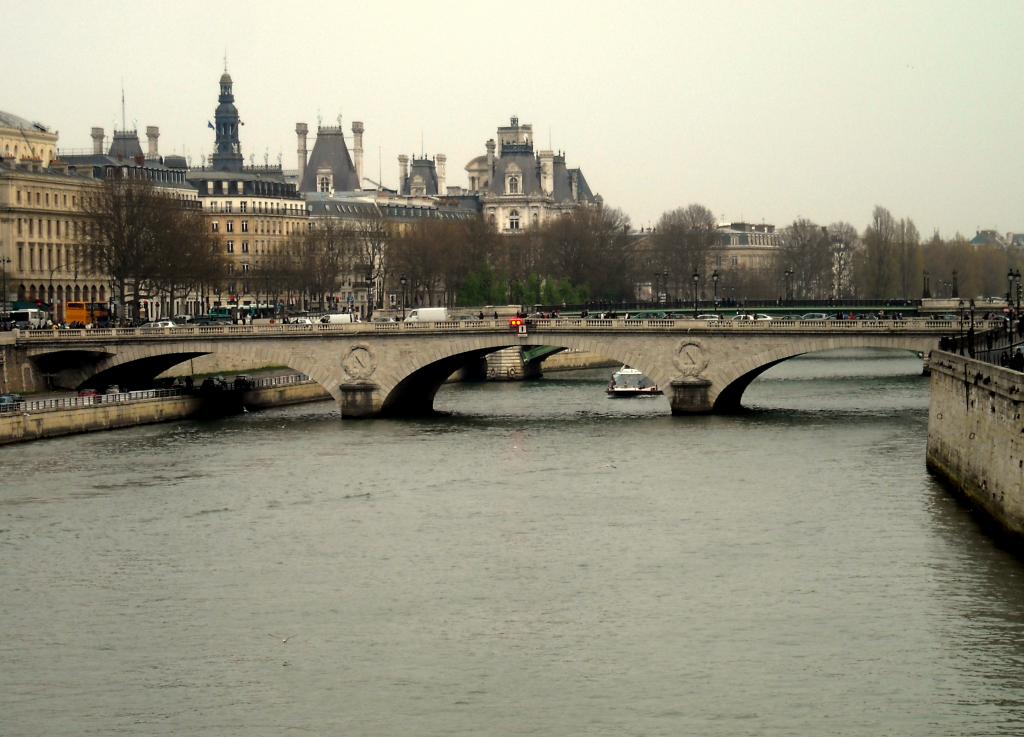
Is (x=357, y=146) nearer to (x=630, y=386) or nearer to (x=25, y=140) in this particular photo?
(x=25, y=140)

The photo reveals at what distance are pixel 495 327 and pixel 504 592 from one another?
35682 millimetres

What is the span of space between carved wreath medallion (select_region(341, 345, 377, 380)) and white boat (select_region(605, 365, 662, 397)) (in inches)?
493

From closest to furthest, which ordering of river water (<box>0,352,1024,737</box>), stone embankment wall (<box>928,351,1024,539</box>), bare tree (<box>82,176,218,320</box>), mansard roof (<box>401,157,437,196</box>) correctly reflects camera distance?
river water (<box>0,352,1024,737</box>) → stone embankment wall (<box>928,351,1024,539</box>) → bare tree (<box>82,176,218,320</box>) → mansard roof (<box>401,157,437,196</box>)

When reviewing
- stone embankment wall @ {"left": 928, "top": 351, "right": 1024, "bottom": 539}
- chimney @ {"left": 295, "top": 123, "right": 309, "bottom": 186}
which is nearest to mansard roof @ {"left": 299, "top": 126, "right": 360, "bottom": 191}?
chimney @ {"left": 295, "top": 123, "right": 309, "bottom": 186}

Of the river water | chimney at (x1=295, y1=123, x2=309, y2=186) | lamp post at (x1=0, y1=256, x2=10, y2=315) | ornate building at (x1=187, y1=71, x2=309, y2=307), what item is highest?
chimney at (x1=295, y1=123, x2=309, y2=186)

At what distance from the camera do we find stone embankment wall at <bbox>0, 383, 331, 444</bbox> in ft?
203

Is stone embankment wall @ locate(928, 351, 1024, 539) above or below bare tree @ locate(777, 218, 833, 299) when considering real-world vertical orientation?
below

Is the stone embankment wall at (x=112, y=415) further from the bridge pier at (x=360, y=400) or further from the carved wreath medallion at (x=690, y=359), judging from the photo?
the carved wreath medallion at (x=690, y=359)

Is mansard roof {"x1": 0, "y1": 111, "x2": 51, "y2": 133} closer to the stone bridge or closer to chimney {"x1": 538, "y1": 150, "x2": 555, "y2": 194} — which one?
the stone bridge

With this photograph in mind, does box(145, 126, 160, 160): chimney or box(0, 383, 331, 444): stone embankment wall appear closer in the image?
box(0, 383, 331, 444): stone embankment wall

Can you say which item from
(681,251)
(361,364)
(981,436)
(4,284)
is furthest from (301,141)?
(981,436)

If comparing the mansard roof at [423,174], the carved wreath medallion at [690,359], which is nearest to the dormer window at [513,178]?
the mansard roof at [423,174]

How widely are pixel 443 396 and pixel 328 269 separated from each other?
4394cm

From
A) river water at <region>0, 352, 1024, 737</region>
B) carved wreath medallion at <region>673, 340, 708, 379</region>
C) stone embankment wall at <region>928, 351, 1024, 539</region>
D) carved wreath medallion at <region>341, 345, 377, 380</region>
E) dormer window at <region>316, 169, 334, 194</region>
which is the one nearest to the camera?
river water at <region>0, 352, 1024, 737</region>
